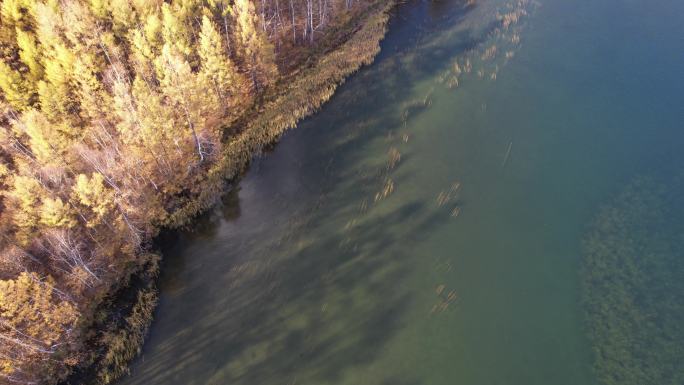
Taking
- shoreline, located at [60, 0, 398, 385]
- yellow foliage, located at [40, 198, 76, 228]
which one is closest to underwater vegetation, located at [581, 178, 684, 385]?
shoreline, located at [60, 0, 398, 385]

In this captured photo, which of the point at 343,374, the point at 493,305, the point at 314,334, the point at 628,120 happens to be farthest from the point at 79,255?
the point at 628,120

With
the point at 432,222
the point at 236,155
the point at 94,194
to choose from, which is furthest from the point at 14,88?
the point at 432,222

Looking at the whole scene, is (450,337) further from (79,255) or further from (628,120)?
(628,120)

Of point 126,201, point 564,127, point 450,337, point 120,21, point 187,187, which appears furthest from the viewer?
point 120,21

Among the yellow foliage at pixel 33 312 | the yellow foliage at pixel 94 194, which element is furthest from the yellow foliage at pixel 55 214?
the yellow foliage at pixel 33 312

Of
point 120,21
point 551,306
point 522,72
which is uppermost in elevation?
point 120,21

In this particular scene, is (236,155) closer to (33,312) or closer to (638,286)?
(33,312)
